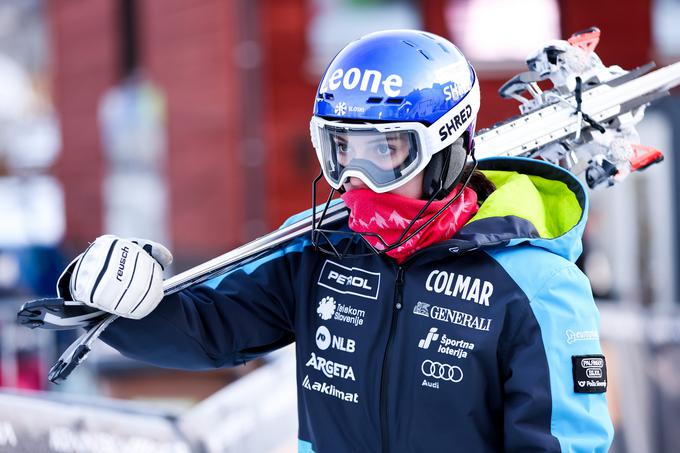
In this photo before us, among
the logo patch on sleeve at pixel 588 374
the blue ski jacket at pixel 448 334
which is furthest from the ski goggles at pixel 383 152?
the logo patch on sleeve at pixel 588 374

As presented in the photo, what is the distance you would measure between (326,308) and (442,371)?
0.34 metres

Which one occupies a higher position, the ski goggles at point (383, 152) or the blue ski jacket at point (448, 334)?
the ski goggles at point (383, 152)

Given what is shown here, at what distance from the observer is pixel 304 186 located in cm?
1039

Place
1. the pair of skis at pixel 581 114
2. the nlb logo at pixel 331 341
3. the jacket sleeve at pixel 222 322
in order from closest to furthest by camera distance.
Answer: the nlb logo at pixel 331 341 → the jacket sleeve at pixel 222 322 → the pair of skis at pixel 581 114

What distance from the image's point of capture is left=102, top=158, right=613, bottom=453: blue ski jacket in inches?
67.3

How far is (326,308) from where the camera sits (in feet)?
6.56

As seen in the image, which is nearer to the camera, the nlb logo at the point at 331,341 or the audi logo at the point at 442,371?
the audi logo at the point at 442,371

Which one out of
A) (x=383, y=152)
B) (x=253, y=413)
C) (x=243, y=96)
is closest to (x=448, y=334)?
(x=383, y=152)

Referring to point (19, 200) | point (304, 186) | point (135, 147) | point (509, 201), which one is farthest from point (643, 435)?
point (19, 200)

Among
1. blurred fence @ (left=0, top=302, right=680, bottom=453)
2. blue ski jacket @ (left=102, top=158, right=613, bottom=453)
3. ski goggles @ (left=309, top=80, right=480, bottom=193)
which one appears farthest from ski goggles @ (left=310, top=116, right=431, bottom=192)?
blurred fence @ (left=0, top=302, right=680, bottom=453)

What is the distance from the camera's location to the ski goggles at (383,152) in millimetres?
1886

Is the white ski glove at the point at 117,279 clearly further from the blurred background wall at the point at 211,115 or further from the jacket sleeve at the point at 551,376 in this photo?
the blurred background wall at the point at 211,115

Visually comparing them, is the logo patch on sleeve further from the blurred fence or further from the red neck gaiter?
the blurred fence

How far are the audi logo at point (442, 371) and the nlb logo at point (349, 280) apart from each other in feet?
0.66
